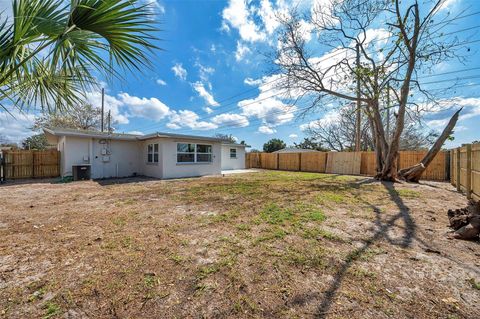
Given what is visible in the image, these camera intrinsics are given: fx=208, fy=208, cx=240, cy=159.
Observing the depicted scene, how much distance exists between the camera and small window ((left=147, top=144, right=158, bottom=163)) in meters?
11.5

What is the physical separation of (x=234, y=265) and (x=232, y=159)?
1616cm

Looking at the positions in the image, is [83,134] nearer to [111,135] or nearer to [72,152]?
[72,152]

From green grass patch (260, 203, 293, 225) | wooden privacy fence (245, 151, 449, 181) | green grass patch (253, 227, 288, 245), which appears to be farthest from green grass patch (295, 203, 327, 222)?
wooden privacy fence (245, 151, 449, 181)

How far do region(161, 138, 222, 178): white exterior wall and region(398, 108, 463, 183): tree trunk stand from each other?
10152mm

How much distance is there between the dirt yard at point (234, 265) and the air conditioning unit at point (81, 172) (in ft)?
20.0

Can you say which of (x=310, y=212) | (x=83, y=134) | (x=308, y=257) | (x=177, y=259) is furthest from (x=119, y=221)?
(x=83, y=134)

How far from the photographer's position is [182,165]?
11680 mm

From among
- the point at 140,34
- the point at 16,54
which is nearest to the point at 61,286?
the point at 16,54

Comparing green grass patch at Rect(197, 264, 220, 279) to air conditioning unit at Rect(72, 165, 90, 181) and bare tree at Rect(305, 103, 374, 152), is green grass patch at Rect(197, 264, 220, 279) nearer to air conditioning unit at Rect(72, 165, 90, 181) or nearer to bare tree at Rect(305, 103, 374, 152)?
air conditioning unit at Rect(72, 165, 90, 181)

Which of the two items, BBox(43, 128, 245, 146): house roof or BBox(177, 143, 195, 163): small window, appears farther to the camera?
BBox(177, 143, 195, 163): small window

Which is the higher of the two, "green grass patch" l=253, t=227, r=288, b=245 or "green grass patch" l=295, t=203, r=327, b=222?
"green grass patch" l=295, t=203, r=327, b=222

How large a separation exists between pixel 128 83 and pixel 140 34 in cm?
54

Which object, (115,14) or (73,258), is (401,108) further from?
(73,258)

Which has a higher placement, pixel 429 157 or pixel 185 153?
pixel 185 153
